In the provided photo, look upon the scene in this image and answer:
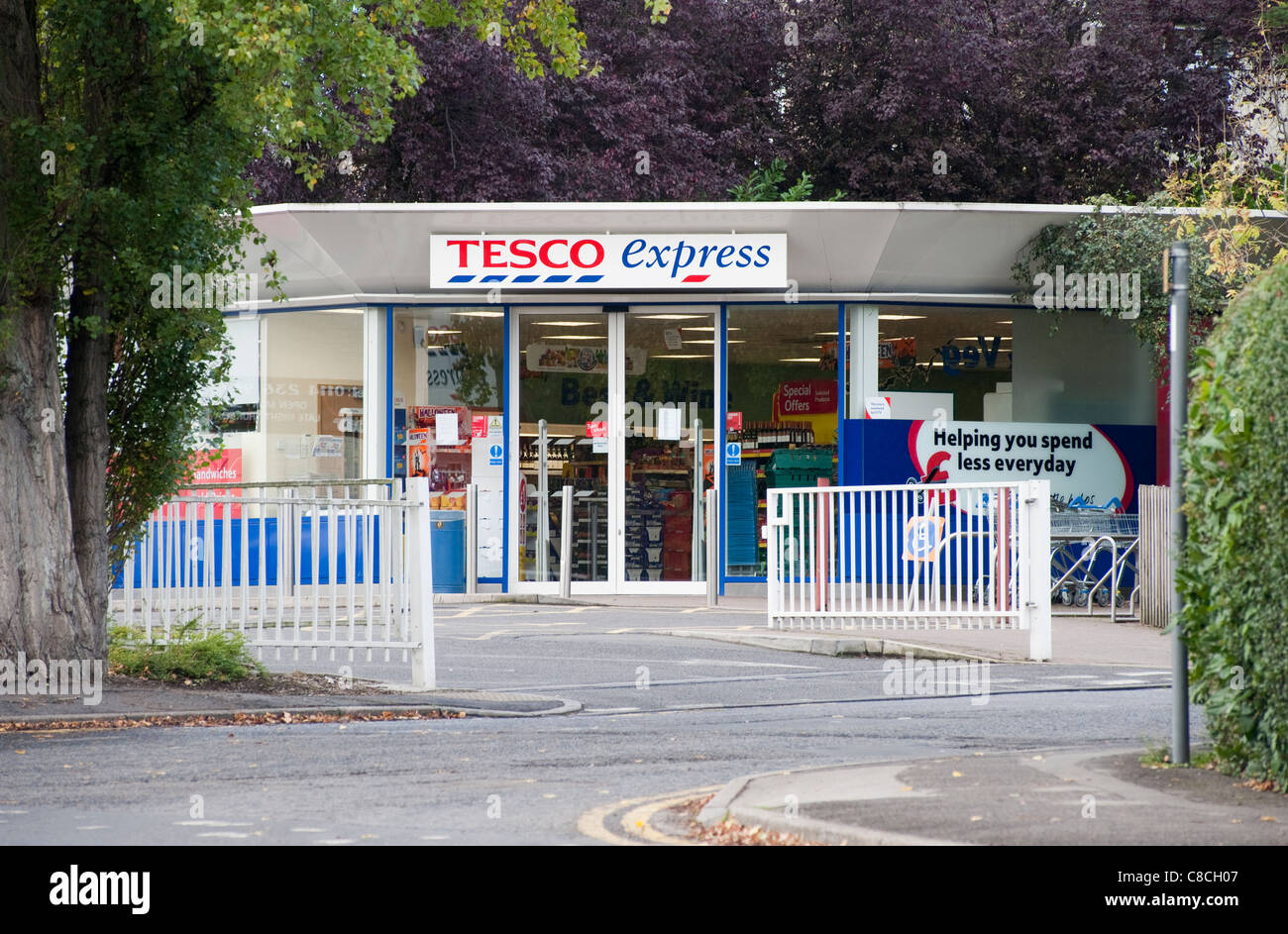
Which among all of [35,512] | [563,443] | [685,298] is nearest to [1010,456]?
[685,298]

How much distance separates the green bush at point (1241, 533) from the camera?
21.4 feet

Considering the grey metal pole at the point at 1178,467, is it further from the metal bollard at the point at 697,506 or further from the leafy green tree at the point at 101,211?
the metal bollard at the point at 697,506

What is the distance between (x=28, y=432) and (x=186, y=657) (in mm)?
1915

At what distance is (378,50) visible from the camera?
1098 cm

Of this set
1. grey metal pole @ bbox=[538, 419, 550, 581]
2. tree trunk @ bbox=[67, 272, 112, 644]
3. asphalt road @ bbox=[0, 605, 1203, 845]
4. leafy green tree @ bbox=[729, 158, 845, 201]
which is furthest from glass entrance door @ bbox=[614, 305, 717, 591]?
tree trunk @ bbox=[67, 272, 112, 644]

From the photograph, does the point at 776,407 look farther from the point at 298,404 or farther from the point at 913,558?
the point at 298,404

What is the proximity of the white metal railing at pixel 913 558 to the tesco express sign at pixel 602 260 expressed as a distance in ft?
15.2

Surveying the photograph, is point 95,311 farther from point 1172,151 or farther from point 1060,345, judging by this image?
point 1172,151

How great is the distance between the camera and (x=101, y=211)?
10.3 metres

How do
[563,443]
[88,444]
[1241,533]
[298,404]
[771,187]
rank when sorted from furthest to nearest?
[771,187] → [298,404] → [563,443] → [88,444] → [1241,533]

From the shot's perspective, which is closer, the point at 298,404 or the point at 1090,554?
the point at 1090,554

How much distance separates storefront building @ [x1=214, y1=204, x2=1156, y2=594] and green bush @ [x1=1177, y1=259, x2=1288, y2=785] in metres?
11.8

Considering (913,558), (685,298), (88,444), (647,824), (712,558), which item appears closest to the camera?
(647,824)

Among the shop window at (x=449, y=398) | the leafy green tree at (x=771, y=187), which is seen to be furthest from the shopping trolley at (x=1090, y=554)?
the shop window at (x=449, y=398)
